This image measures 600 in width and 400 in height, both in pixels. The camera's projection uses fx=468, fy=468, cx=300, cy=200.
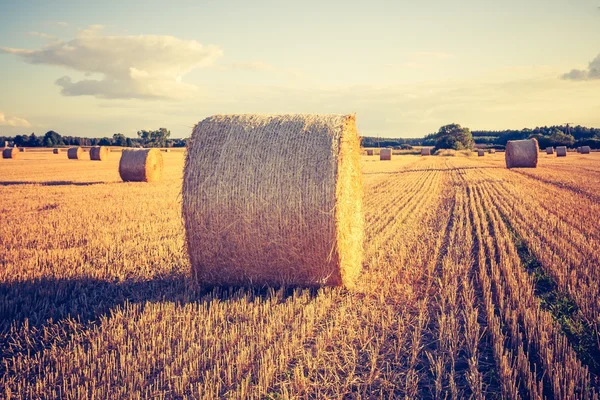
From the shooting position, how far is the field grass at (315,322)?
390 cm

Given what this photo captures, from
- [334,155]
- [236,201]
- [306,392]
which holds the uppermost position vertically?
[334,155]

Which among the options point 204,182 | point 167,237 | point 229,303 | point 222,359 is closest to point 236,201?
point 204,182

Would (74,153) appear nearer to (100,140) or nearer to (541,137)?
(100,140)

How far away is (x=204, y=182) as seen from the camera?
6.42 m

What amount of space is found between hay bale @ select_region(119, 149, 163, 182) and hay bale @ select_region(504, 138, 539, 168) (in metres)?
21.7

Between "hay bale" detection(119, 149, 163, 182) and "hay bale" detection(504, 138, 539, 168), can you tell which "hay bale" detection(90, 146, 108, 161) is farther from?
"hay bale" detection(504, 138, 539, 168)

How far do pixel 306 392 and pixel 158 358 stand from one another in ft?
4.75

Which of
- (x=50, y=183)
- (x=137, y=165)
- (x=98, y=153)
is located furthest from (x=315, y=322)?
(x=98, y=153)

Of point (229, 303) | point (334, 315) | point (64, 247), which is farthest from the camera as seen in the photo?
point (64, 247)

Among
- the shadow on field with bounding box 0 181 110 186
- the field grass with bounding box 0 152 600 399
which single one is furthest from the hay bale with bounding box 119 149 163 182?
the field grass with bounding box 0 152 600 399

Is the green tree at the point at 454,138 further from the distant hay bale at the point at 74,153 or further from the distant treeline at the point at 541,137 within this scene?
the distant hay bale at the point at 74,153

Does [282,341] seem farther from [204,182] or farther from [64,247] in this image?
[64,247]

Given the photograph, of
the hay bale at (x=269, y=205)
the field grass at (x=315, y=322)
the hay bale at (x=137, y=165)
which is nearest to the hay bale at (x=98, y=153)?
the hay bale at (x=137, y=165)

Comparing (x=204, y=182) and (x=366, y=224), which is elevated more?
(x=204, y=182)
